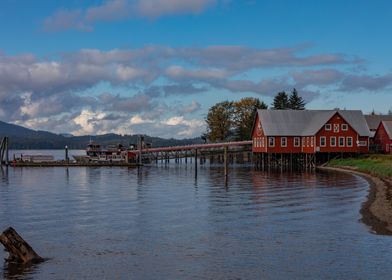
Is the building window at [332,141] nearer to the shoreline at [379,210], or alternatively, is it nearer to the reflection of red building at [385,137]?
the reflection of red building at [385,137]

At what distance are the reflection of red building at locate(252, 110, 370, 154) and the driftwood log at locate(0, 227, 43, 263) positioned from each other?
6922cm

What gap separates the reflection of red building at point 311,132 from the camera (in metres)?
85.5

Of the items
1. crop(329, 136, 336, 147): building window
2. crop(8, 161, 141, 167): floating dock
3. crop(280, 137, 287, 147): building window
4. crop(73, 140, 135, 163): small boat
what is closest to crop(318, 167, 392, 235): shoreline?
crop(329, 136, 336, 147): building window

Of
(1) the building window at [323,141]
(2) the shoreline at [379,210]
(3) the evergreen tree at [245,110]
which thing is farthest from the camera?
(3) the evergreen tree at [245,110]

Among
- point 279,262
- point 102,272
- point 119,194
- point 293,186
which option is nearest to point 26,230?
point 102,272

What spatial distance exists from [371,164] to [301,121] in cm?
2436

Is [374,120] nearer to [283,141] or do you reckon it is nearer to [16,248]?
[283,141]

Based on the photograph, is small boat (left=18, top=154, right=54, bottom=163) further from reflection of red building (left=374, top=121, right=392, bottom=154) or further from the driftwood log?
the driftwood log

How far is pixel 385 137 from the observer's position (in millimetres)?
89875

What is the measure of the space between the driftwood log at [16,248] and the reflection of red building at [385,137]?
75.8 metres

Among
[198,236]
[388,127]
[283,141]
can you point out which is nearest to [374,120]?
[388,127]

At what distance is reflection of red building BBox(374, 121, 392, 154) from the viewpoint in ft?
288

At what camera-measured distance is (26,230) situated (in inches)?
1028

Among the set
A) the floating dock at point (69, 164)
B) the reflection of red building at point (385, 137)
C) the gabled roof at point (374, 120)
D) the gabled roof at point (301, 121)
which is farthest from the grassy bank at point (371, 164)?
the floating dock at point (69, 164)
